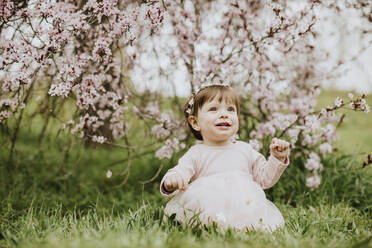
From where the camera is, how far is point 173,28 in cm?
344

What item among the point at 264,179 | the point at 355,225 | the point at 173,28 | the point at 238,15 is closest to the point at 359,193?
the point at 355,225

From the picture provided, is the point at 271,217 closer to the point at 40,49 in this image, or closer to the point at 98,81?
the point at 98,81

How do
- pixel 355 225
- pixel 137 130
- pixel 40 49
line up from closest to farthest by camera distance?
pixel 355 225, pixel 40 49, pixel 137 130

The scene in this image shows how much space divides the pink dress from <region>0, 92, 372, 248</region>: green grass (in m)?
0.09

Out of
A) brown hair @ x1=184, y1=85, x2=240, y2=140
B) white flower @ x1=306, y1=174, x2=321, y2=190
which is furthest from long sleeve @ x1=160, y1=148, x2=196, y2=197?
white flower @ x1=306, y1=174, x2=321, y2=190

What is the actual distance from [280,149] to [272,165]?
5.0 inches

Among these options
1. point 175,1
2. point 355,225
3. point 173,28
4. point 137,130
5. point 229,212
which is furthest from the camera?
point 137,130

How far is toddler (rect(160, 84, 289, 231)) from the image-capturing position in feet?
6.73

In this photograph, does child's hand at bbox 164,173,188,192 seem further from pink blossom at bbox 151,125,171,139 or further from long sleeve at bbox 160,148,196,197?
pink blossom at bbox 151,125,171,139

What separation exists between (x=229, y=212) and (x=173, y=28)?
2.03m

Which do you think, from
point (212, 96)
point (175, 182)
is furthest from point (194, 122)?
point (175, 182)

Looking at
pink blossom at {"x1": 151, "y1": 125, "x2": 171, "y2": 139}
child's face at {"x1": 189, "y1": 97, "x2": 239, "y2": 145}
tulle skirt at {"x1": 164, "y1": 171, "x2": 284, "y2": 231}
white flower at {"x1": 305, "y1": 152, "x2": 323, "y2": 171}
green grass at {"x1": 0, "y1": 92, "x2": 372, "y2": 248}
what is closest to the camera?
green grass at {"x1": 0, "y1": 92, "x2": 372, "y2": 248}

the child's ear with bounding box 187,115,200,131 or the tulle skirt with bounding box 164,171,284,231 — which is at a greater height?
the child's ear with bounding box 187,115,200,131

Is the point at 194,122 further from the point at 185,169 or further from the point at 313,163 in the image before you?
the point at 313,163
